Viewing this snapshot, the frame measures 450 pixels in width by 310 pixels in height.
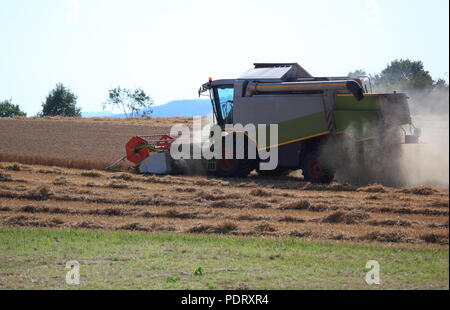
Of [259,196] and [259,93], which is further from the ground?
[259,93]

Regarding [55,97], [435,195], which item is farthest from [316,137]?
[55,97]

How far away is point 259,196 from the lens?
522 inches

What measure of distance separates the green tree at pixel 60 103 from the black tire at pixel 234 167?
174 ft

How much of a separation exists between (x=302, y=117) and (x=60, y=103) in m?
56.3

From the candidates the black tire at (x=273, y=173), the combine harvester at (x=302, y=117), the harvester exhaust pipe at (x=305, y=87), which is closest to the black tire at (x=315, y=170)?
the combine harvester at (x=302, y=117)

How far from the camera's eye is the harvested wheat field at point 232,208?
9734 mm

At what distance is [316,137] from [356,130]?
54.7 inches

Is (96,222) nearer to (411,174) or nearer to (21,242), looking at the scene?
(21,242)

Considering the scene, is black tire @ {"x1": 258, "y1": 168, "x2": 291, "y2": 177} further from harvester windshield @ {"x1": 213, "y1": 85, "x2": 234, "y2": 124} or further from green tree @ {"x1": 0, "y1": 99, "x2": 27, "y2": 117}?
green tree @ {"x1": 0, "y1": 99, "x2": 27, "y2": 117}

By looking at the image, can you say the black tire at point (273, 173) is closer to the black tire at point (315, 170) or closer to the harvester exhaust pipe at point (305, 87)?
the black tire at point (315, 170)

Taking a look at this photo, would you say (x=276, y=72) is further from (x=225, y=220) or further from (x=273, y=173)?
(x=225, y=220)

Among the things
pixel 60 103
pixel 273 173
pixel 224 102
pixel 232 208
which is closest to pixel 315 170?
pixel 273 173

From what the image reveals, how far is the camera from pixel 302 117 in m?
15.1
